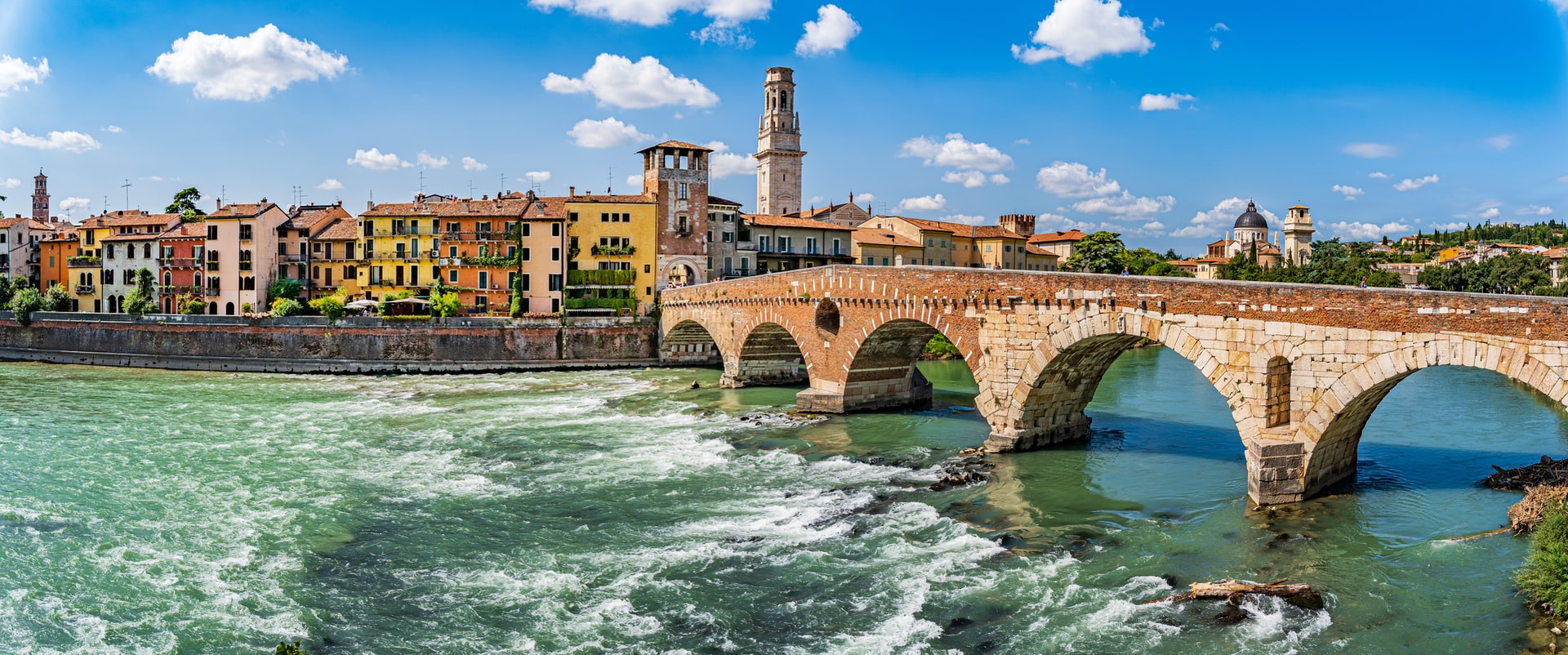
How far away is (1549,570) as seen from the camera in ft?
45.7

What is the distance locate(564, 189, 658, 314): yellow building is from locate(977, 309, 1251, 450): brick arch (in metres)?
35.3

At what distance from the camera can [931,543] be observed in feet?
58.7

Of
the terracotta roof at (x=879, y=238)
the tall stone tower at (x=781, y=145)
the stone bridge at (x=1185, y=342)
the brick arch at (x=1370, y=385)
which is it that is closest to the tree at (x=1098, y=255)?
the terracotta roof at (x=879, y=238)

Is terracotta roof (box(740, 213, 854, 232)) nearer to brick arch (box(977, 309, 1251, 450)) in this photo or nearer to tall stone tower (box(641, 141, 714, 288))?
tall stone tower (box(641, 141, 714, 288))

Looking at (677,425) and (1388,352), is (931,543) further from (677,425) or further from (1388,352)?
(677,425)

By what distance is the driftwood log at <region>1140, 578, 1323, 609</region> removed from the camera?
47.6ft

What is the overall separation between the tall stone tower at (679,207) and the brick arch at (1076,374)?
35.7 meters

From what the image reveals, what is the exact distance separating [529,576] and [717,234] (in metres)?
46.2

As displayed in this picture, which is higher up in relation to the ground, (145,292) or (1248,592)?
(145,292)

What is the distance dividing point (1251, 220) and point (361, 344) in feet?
400

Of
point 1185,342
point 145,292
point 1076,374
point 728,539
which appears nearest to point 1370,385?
point 1185,342

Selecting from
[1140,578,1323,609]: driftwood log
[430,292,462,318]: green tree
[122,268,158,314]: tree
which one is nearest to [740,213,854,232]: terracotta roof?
[430,292,462,318]: green tree

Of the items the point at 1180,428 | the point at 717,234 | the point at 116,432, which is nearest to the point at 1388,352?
the point at 1180,428

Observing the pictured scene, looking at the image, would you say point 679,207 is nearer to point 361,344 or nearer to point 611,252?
point 611,252
